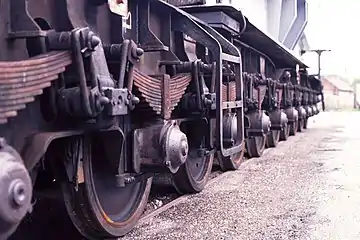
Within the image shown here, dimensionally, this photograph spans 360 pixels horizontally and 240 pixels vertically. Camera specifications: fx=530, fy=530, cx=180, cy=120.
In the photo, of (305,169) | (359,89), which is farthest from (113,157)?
(359,89)

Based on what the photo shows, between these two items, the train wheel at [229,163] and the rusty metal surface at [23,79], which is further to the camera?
the train wheel at [229,163]

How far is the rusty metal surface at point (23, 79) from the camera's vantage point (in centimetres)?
196

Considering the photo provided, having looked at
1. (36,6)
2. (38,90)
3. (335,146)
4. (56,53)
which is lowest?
(335,146)

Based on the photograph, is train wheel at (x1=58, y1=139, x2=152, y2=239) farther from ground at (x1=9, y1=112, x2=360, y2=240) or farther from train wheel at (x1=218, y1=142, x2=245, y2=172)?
train wheel at (x1=218, y1=142, x2=245, y2=172)

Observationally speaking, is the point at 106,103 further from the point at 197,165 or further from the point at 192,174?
the point at 197,165

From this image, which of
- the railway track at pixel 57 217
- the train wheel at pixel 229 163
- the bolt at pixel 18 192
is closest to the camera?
the bolt at pixel 18 192

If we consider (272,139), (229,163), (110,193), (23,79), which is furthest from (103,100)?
(272,139)

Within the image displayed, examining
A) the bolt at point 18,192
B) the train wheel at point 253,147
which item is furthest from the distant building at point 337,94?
the bolt at point 18,192

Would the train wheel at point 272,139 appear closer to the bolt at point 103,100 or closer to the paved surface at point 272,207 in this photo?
the paved surface at point 272,207

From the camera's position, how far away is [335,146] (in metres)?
9.70

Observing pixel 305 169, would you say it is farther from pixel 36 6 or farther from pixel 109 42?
pixel 36 6

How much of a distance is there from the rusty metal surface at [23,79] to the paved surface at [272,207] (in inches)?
62.9

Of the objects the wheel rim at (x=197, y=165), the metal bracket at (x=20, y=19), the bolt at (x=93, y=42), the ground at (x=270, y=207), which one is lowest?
the ground at (x=270, y=207)

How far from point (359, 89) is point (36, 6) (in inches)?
1905
